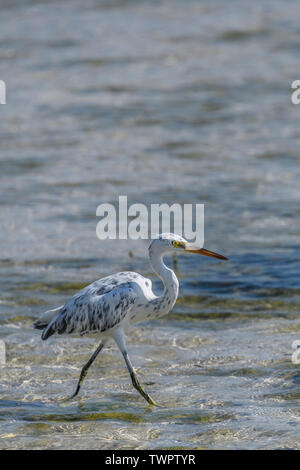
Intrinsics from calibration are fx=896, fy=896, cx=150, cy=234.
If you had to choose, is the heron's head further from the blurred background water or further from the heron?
the blurred background water

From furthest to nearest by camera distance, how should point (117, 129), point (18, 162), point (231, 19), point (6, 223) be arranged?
1. point (231, 19)
2. point (117, 129)
3. point (18, 162)
4. point (6, 223)

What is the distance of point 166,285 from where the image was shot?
809 cm

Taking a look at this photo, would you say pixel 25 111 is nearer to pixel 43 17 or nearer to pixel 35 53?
pixel 35 53

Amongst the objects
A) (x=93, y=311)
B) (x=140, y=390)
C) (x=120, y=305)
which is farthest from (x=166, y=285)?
(x=140, y=390)

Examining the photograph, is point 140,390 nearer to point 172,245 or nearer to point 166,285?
point 166,285

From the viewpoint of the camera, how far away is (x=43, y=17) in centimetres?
2689

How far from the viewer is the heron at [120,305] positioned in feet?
26.0

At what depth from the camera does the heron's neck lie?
8.02m

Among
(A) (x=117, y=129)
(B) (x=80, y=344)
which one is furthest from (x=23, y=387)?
(A) (x=117, y=129)

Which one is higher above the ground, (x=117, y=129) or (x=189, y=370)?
(x=117, y=129)

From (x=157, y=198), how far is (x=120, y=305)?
21.8 feet

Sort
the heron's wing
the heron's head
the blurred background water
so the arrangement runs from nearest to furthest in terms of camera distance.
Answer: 1. the blurred background water
2. the heron's wing
3. the heron's head

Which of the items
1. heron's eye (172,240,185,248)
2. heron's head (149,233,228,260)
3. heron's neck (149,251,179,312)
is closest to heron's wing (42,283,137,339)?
heron's neck (149,251,179,312)
